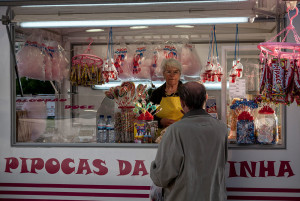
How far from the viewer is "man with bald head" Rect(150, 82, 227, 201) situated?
2.39 meters

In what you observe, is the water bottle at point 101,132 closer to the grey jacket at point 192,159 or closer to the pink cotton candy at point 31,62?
the pink cotton candy at point 31,62

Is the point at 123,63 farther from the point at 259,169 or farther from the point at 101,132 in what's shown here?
the point at 259,169

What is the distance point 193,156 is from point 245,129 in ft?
5.00

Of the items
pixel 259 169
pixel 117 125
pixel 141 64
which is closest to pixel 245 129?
pixel 259 169

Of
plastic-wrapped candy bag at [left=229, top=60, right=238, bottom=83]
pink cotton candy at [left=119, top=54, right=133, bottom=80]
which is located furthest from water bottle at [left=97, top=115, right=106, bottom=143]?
plastic-wrapped candy bag at [left=229, top=60, right=238, bottom=83]

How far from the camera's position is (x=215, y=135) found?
8.01 ft

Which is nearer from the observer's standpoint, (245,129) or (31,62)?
(245,129)

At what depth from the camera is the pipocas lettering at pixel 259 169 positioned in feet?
12.1

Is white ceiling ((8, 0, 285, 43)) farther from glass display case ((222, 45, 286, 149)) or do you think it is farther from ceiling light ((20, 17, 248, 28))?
glass display case ((222, 45, 286, 149))

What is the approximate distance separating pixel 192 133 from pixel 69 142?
1.99 m

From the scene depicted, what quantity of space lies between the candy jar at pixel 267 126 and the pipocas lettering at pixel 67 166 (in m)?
1.27

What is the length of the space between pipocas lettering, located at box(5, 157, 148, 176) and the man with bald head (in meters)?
1.31

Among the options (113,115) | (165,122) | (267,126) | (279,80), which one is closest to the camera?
(279,80)

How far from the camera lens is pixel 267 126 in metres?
3.73
